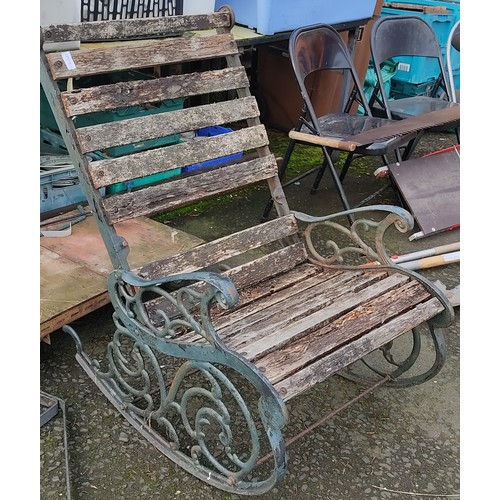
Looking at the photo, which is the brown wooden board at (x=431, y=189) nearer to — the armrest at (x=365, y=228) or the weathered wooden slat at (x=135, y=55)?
the armrest at (x=365, y=228)

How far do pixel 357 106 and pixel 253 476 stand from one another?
4035 mm

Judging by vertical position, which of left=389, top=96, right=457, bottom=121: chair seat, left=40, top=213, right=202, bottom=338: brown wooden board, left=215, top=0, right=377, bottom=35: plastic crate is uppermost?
left=215, top=0, right=377, bottom=35: plastic crate

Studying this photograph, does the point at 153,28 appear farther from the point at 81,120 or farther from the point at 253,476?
the point at 253,476

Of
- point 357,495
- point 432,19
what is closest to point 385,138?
point 357,495

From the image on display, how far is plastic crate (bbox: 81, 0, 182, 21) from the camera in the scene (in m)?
2.88

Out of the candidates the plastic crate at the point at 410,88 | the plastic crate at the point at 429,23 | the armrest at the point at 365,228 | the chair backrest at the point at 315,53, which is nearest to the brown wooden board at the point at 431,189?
the chair backrest at the point at 315,53

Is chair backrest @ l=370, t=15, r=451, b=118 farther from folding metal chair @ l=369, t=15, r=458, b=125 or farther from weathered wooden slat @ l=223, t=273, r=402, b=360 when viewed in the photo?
weathered wooden slat @ l=223, t=273, r=402, b=360

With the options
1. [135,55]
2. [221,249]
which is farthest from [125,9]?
[221,249]

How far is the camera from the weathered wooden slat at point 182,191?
225cm

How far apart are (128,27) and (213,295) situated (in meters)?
1.12

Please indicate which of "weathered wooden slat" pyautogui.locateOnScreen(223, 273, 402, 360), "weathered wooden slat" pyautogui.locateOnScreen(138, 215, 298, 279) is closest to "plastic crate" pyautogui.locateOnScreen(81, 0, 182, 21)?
"weathered wooden slat" pyautogui.locateOnScreen(138, 215, 298, 279)

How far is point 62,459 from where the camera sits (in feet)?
7.23

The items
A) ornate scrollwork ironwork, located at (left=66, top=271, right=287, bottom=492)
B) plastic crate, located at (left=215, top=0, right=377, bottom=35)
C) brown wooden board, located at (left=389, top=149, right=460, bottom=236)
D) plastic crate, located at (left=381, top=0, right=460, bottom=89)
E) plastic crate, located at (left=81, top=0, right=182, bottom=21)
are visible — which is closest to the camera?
ornate scrollwork ironwork, located at (left=66, top=271, right=287, bottom=492)

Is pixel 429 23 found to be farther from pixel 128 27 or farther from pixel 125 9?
pixel 128 27
